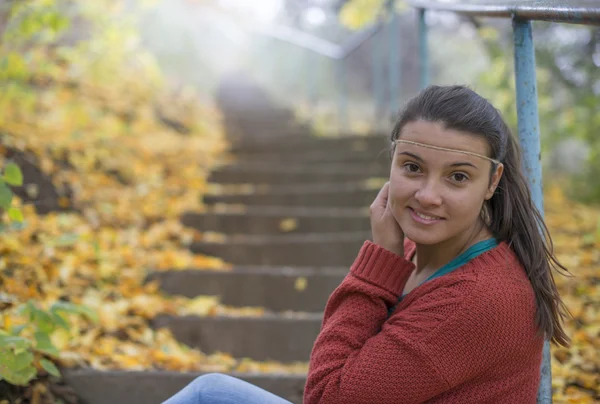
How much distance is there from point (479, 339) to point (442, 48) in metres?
10.7

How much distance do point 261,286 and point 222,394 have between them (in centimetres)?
160

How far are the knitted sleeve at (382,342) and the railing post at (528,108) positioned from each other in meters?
0.42

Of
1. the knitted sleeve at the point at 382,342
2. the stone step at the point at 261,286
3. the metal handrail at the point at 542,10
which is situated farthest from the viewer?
the stone step at the point at 261,286

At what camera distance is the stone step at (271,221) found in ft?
12.6

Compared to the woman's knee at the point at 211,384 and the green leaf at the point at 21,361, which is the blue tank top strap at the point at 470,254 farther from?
the green leaf at the point at 21,361

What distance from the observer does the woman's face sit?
4.50 feet

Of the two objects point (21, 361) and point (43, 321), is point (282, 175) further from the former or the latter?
point (21, 361)

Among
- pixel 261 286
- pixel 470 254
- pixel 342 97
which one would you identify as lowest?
pixel 261 286

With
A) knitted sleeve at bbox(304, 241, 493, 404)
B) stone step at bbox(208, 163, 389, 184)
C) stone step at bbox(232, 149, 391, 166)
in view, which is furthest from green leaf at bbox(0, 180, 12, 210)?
stone step at bbox(232, 149, 391, 166)

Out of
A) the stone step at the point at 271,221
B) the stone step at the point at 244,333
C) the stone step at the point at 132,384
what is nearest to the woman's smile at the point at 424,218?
the stone step at the point at 132,384

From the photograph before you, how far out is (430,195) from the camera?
1.37 m

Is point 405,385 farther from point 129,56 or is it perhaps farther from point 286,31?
point 286,31

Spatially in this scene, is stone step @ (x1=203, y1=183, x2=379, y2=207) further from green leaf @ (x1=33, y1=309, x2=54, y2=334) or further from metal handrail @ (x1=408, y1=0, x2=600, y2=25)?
green leaf @ (x1=33, y1=309, x2=54, y2=334)

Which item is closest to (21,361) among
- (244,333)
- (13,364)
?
(13,364)
